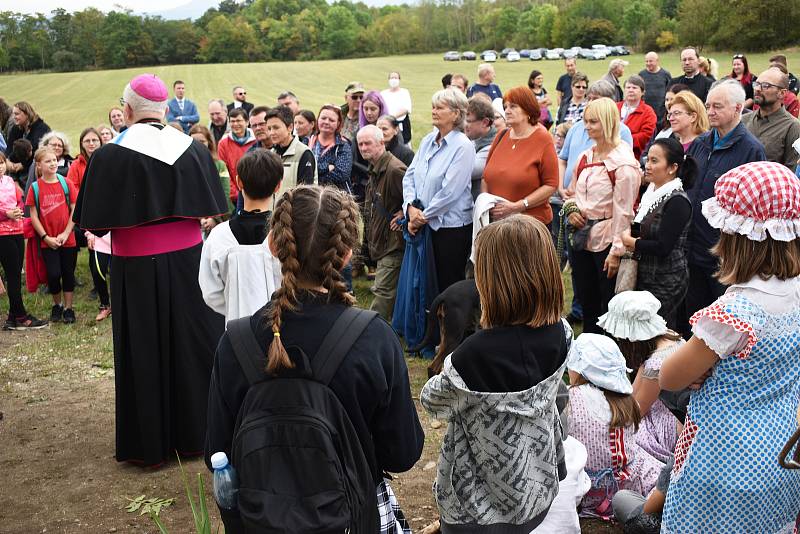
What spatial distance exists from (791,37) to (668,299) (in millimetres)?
34695

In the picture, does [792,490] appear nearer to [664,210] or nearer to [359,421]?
[359,421]

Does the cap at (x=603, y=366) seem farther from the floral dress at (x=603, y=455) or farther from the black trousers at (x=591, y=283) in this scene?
the black trousers at (x=591, y=283)

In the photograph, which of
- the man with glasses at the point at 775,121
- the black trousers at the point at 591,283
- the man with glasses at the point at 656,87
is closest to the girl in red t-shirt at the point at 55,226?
the black trousers at the point at 591,283

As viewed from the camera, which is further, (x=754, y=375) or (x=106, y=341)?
(x=106, y=341)

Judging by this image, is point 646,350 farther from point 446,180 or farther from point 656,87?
point 656,87

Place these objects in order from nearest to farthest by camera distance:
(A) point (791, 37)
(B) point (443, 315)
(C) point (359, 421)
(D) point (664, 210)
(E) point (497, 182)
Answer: (C) point (359, 421) → (D) point (664, 210) → (B) point (443, 315) → (E) point (497, 182) → (A) point (791, 37)

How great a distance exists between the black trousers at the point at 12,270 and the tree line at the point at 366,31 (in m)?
26.7

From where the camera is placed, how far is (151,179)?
4.67m

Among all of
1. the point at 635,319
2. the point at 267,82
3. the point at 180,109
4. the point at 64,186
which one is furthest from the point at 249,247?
the point at 267,82

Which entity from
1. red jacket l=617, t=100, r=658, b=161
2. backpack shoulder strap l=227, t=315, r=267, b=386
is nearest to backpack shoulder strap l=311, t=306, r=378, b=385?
backpack shoulder strap l=227, t=315, r=267, b=386

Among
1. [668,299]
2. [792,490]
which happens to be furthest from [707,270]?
[792,490]

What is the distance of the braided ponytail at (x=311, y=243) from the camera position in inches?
93.2

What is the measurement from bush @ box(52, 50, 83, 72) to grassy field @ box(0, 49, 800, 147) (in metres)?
2.71

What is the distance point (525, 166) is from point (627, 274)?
49.9 inches
